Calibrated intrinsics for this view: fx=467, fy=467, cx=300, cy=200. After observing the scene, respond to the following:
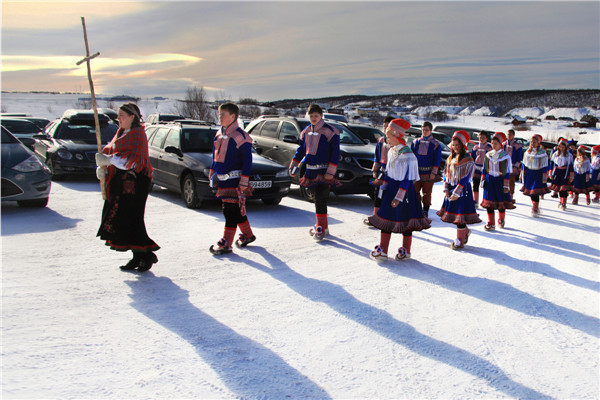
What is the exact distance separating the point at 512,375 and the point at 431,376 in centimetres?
60

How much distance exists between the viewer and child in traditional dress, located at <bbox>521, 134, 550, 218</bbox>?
10281 millimetres

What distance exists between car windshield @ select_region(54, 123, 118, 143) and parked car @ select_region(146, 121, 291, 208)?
3.00m

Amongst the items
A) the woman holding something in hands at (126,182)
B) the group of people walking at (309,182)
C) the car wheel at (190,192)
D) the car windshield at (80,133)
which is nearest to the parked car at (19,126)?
the car windshield at (80,133)

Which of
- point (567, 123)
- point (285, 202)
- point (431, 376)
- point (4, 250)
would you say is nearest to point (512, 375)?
point (431, 376)

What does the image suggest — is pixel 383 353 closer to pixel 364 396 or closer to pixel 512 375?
pixel 364 396

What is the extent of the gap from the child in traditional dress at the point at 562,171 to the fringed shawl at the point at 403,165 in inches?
321

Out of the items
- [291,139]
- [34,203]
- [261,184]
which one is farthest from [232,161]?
[291,139]

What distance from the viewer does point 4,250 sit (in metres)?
5.62

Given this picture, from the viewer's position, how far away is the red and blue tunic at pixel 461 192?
22.0 feet

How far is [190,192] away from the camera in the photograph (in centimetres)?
896

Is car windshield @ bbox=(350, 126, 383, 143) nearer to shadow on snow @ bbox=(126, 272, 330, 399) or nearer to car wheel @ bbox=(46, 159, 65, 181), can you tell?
car wheel @ bbox=(46, 159, 65, 181)

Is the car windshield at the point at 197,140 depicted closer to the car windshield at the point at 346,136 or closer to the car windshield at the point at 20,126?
the car windshield at the point at 346,136

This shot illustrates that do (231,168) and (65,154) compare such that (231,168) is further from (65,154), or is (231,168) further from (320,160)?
(65,154)

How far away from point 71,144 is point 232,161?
774cm
